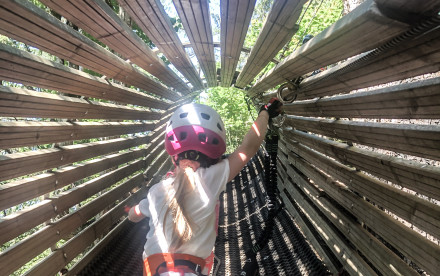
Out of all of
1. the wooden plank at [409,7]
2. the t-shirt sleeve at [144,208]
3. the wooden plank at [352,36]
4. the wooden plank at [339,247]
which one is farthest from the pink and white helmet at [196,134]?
the wooden plank at [409,7]

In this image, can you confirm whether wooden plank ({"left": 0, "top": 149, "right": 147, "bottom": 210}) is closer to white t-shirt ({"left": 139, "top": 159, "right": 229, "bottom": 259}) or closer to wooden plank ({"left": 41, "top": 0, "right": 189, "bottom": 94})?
white t-shirt ({"left": 139, "top": 159, "right": 229, "bottom": 259})

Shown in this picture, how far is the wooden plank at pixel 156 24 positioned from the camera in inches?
91.3

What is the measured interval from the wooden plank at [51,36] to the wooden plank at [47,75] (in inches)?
3.8

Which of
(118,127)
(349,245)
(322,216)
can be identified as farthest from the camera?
(118,127)

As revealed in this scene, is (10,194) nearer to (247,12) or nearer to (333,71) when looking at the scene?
(247,12)

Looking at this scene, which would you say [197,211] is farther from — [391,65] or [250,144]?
[391,65]

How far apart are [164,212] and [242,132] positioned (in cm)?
2535

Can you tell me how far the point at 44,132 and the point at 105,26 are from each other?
1059 mm

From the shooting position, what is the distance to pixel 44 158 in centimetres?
253

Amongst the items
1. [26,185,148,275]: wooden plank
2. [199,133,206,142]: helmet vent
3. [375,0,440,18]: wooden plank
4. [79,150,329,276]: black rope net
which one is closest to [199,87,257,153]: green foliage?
[79,150,329,276]: black rope net

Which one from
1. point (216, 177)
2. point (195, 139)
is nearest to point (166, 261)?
point (216, 177)

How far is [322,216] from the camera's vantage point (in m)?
3.09

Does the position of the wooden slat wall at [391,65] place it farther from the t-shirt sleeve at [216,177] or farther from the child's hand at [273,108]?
the t-shirt sleeve at [216,177]

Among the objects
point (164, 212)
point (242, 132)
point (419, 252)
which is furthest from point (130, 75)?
point (242, 132)
